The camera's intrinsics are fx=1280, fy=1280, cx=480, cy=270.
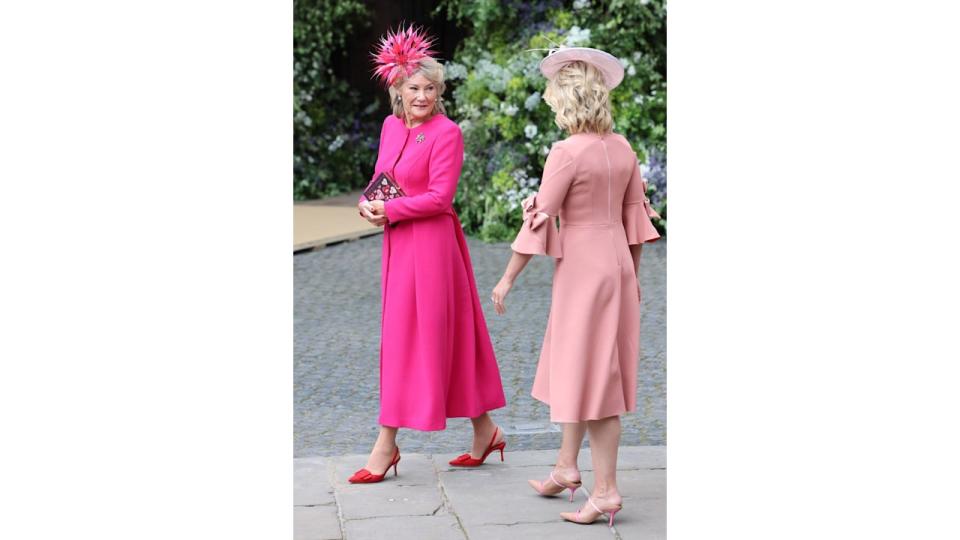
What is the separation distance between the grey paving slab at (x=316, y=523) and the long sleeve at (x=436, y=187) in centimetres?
110

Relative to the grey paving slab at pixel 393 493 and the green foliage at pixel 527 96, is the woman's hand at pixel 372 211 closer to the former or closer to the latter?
the grey paving slab at pixel 393 493

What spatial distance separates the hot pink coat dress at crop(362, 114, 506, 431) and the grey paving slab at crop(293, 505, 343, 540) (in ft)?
1.53

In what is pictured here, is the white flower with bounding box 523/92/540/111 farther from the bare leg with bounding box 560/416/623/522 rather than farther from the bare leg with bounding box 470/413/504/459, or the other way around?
the bare leg with bounding box 560/416/623/522

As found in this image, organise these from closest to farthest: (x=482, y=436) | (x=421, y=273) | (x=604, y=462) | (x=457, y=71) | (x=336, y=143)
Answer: (x=604, y=462) → (x=421, y=273) → (x=482, y=436) → (x=457, y=71) → (x=336, y=143)

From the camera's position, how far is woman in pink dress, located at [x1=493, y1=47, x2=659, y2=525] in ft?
14.0

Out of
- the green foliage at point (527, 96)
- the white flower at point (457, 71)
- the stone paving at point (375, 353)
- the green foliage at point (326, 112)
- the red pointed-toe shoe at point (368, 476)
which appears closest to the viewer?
the red pointed-toe shoe at point (368, 476)

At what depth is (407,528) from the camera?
4406 mm

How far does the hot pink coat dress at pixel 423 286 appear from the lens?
4777mm

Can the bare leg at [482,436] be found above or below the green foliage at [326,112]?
below

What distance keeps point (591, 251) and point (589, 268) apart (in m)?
0.06

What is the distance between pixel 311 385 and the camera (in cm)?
668

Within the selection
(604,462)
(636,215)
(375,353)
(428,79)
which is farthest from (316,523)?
(375,353)

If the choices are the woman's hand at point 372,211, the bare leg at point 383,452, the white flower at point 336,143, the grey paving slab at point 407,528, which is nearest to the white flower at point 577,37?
the white flower at point 336,143

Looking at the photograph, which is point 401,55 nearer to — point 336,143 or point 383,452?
point 383,452
